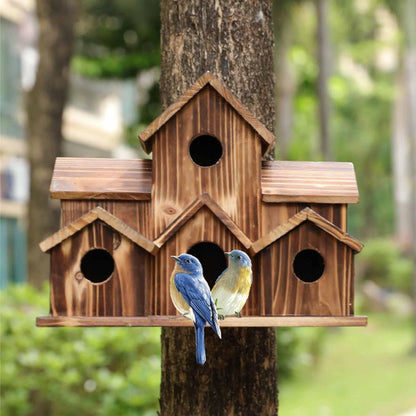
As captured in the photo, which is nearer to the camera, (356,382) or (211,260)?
(211,260)

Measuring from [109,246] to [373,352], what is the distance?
46.5ft

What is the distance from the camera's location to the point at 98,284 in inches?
125

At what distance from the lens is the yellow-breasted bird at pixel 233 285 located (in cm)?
295

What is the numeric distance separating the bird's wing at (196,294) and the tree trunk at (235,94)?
0.86 meters

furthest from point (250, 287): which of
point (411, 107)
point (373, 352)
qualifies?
point (411, 107)

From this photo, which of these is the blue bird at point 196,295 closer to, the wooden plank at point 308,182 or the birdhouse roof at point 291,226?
the birdhouse roof at point 291,226

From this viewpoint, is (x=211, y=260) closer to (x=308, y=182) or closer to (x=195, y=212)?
(x=195, y=212)

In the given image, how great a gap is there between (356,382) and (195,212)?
34.0 feet

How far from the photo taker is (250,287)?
3107 millimetres

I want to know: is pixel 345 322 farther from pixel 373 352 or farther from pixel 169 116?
pixel 373 352

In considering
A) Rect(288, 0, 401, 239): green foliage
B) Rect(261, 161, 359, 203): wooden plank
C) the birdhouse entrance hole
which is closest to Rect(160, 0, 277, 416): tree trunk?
the birdhouse entrance hole

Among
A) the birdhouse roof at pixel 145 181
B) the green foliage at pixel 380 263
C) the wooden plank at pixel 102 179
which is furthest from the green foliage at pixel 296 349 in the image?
the green foliage at pixel 380 263

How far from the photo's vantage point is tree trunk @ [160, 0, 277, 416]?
3652mm

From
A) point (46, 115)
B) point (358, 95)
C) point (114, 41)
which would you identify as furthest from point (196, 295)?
point (358, 95)
